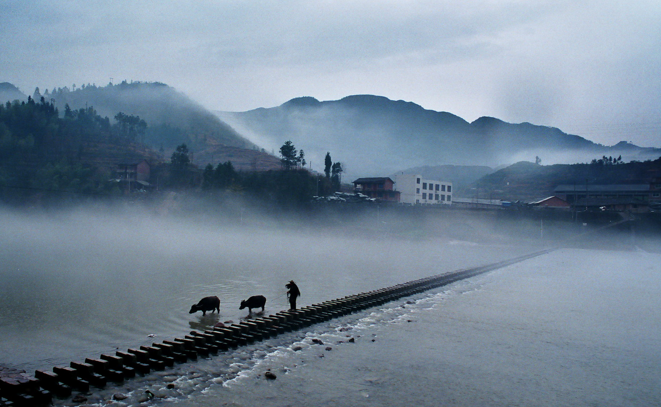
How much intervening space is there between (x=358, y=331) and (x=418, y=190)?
297 ft

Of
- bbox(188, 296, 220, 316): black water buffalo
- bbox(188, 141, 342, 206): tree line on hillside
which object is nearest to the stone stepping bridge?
bbox(188, 296, 220, 316): black water buffalo

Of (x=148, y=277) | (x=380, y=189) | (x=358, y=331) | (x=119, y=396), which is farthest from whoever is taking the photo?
(x=380, y=189)

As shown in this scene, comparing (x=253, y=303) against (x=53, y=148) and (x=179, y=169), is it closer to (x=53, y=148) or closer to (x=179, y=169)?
(x=179, y=169)

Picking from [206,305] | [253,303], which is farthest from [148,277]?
[253,303]

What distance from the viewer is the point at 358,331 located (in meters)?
15.9

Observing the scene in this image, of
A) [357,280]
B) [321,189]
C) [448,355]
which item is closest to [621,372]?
[448,355]

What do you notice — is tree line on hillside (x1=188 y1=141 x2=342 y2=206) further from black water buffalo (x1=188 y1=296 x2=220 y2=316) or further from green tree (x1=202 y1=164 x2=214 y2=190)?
black water buffalo (x1=188 y1=296 x2=220 y2=316)

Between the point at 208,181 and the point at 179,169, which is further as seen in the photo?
the point at 179,169

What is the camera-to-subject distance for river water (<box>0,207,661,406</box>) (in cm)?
1052

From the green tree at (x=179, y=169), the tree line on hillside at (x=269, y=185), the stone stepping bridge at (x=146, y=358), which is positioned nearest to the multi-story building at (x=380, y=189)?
the tree line on hillside at (x=269, y=185)

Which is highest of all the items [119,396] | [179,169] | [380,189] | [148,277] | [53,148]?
[53,148]

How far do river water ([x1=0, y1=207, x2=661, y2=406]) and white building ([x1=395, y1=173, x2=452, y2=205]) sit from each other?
209ft

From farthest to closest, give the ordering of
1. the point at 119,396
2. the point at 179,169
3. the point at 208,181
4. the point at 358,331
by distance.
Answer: the point at 179,169, the point at 208,181, the point at 358,331, the point at 119,396

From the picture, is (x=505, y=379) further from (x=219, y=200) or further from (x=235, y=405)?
(x=219, y=200)
